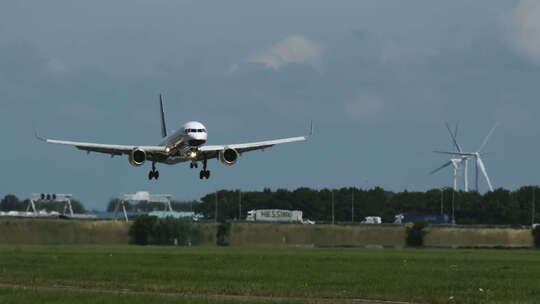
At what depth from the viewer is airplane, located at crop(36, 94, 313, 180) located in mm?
89438

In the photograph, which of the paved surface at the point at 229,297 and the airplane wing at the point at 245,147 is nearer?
the paved surface at the point at 229,297

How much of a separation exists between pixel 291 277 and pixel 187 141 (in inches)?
764

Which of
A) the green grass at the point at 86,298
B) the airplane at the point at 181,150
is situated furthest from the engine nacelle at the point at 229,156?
the green grass at the point at 86,298

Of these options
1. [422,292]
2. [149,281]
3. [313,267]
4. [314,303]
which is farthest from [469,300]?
[313,267]

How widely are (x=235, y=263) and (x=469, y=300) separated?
1720 inches

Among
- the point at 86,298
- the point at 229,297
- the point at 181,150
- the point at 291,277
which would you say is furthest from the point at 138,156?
the point at 86,298

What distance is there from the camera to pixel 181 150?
91250mm

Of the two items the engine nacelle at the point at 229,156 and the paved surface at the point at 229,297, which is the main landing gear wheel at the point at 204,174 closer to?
the engine nacelle at the point at 229,156

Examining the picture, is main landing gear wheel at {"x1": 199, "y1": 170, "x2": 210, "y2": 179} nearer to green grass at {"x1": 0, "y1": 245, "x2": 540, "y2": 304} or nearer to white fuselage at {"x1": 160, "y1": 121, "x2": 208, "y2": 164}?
white fuselage at {"x1": 160, "y1": 121, "x2": 208, "y2": 164}

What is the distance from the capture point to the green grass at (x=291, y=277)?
195ft

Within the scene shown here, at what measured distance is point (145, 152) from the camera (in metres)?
93.3

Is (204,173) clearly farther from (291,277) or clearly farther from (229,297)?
(229,297)

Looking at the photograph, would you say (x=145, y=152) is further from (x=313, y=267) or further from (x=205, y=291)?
(x=205, y=291)

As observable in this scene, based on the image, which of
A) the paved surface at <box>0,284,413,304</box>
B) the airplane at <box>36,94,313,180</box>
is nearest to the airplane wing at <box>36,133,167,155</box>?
the airplane at <box>36,94,313,180</box>
